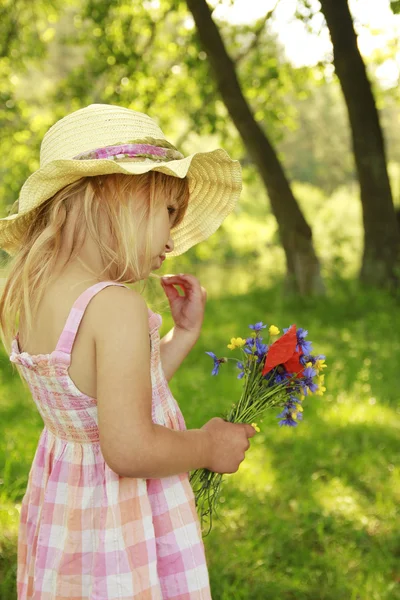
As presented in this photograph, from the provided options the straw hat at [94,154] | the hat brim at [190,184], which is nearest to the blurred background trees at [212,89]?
the hat brim at [190,184]

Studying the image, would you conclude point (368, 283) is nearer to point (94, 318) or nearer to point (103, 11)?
point (103, 11)

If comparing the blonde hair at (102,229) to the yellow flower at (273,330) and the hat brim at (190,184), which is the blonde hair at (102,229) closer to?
the hat brim at (190,184)

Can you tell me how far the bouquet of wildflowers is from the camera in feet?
6.06

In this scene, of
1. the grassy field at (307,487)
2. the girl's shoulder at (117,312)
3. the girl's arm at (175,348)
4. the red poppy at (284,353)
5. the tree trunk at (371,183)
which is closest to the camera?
the girl's shoulder at (117,312)

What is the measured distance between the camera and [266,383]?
6.32ft

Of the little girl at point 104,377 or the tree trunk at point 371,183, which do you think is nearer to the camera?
the little girl at point 104,377

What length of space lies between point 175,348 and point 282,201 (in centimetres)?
632

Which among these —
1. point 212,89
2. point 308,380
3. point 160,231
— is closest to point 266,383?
point 308,380

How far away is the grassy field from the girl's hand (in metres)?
1.13

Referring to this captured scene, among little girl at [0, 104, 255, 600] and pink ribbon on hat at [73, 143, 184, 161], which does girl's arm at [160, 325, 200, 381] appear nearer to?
little girl at [0, 104, 255, 600]

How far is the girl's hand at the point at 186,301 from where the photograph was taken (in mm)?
2125

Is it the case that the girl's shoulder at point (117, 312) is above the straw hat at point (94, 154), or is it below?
below

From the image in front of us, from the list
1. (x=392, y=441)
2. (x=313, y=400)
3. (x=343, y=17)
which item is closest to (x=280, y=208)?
(x=343, y=17)

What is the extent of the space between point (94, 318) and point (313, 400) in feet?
11.3
